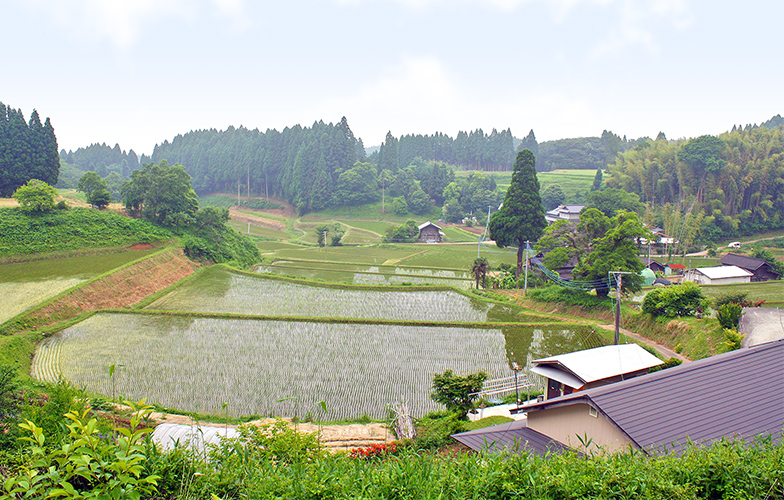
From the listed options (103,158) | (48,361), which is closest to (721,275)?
(48,361)

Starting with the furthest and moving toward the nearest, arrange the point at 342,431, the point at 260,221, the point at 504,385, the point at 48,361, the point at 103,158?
the point at 103,158, the point at 260,221, the point at 48,361, the point at 504,385, the point at 342,431

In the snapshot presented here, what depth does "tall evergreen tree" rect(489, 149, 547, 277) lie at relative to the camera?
31812 mm

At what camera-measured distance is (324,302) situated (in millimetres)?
24984

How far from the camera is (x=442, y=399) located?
13906mm

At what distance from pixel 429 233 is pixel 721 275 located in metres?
29.8

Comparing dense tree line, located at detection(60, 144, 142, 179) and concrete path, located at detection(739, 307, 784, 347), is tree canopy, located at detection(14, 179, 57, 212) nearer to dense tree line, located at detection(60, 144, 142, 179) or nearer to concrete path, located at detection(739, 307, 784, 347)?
concrete path, located at detection(739, 307, 784, 347)

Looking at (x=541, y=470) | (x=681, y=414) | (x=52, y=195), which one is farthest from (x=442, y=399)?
(x=52, y=195)

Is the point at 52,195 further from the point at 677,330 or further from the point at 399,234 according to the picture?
the point at 677,330

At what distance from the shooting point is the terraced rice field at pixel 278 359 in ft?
48.4

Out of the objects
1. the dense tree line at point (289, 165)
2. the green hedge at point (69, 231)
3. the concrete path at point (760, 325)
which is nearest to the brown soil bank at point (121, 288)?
the green hedge at point (69, 231)

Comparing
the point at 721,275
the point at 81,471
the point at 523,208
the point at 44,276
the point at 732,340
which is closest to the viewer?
the point at 81,471

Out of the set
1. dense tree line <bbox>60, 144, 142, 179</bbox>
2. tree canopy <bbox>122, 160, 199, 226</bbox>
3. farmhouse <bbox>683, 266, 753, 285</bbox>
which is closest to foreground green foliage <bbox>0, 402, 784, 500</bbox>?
tree canopy <bbox>122, 160, 199, 226</bbox>

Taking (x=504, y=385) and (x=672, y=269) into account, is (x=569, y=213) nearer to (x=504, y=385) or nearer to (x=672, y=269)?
(x=672, y=269)

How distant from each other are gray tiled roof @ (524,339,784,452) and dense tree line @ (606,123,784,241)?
4865 centimetres
